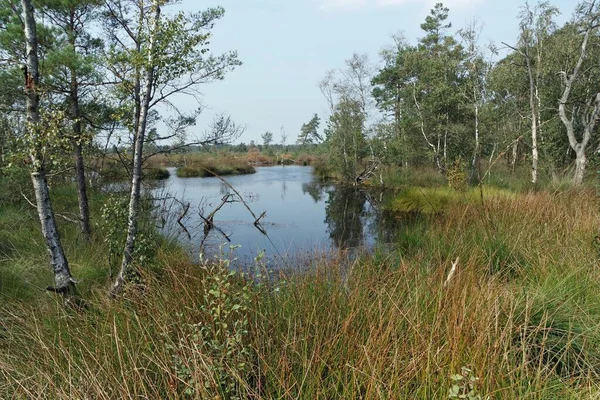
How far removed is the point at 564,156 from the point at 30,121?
1916cm

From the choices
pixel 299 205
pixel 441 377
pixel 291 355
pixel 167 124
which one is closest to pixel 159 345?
pixel 291 355

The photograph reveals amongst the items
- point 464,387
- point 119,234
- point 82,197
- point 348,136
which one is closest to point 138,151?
point 119,234

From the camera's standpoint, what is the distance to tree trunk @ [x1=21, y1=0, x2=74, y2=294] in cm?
281

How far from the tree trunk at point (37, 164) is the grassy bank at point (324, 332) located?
299 mm

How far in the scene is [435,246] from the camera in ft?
16.3

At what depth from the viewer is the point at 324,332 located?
2143 mm

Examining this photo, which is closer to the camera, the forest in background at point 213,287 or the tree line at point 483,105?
the forest in background at point 213,287

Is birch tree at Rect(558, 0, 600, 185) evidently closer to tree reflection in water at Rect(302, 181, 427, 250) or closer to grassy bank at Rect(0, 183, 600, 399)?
tree reflection in water at Rect(302, 181, 427, 250)

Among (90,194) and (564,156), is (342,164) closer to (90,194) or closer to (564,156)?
(564,156)

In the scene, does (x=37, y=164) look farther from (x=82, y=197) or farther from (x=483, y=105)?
(x=483, y=105)

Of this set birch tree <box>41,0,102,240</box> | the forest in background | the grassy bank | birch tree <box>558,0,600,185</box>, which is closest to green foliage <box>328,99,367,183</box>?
birch tree <box>558,0,600,185</box>

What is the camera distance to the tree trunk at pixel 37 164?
281cm

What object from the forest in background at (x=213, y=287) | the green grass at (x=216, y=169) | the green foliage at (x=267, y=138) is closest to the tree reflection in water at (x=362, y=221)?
the forest in background at (x=213, y=287)

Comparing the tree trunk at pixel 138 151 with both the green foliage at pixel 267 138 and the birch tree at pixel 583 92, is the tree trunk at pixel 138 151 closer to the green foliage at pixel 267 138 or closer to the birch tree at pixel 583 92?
the birch tree at pixel 583 92
